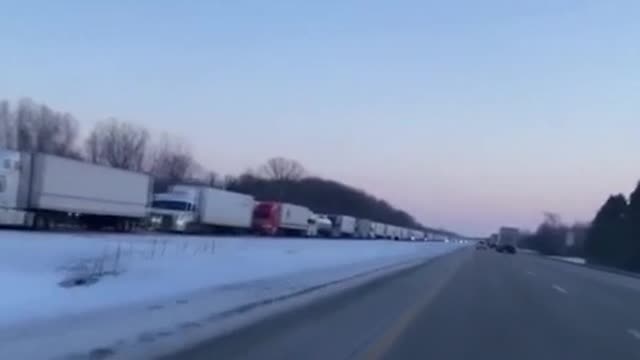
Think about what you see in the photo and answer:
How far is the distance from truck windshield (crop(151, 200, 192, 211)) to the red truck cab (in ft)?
61.9

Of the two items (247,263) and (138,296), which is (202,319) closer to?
(138,296)

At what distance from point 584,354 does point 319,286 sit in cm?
1618

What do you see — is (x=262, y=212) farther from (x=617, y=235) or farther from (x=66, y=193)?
(x=66, y=193)

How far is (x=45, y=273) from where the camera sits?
21.5 meters

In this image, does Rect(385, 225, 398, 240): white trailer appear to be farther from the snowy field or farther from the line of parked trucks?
the snowy field

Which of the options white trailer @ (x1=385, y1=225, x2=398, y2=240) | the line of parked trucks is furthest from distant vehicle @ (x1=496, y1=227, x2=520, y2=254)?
the line of parked trucks

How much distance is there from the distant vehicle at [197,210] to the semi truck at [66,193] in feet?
30.3

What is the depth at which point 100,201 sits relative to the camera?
1949 inches

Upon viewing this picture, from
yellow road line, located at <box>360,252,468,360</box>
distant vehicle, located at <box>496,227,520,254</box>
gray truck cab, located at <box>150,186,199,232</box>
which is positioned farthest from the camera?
distant vehicle, located at <box>496,227,520,254</box>

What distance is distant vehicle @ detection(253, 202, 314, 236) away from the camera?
8800 cm

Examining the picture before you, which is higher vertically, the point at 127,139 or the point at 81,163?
the point at 127,139

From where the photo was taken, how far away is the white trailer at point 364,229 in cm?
14335

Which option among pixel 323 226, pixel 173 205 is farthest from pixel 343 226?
pixel 173 205

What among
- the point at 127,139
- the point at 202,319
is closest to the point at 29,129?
the point at 127,139
